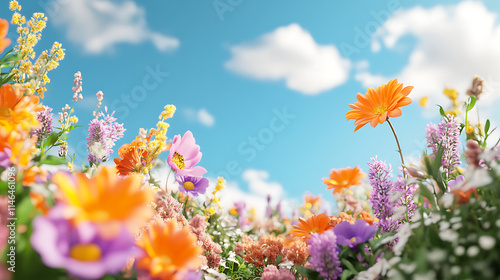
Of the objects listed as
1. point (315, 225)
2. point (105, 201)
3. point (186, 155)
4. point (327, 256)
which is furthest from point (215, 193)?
point (105, 201)

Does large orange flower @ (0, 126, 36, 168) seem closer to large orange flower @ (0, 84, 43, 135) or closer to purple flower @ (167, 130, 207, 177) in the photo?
large orange flower @ (0, 84, 43, 135)

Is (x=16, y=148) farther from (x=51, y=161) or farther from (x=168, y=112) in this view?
(x=168, y=112)

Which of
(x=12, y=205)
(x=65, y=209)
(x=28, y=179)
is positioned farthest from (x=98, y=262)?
(x=28, y=179)

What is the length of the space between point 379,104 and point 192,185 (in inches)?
42.6

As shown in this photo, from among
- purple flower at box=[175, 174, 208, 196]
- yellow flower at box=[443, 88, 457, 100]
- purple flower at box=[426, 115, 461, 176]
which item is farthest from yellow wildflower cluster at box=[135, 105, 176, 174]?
yellow flower at box=[443, 88, 457, 100]

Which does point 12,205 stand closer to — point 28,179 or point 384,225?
point 28,179

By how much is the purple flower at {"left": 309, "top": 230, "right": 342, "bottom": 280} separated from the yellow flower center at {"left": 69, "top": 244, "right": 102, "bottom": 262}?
73cm

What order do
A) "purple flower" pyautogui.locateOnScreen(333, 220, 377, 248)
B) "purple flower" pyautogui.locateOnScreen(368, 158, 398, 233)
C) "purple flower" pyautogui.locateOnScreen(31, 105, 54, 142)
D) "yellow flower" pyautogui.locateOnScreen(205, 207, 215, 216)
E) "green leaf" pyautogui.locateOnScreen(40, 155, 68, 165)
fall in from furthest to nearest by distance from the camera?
"yellow flower" pyautogui.locateOnScreen(205, 207, 215, 216) < "purple flower" pyautogui.locateOnScreen(31, 105, 54, 142) < "purple flower" pyautogui.locateOnScreen(368, 158, 398, 233) < "purple flower" pyautogui.locateOnScreen(333, 220, 377, 248) < "green leaf" pyautogui.locateOnScreen(40, 155, 68, 165)

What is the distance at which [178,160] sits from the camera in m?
1.88

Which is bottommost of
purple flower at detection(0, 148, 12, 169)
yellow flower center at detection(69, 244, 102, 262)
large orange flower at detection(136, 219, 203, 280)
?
yellow flower center at detection(69, 244, 102, 262)

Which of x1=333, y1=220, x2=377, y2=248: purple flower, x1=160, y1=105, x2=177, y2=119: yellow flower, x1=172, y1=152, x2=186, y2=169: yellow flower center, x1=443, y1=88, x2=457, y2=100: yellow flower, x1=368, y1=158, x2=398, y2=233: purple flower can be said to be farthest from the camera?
x1=443, y1=88, x2=457, y2=100: yellow flower

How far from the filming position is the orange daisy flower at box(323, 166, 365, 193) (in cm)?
261

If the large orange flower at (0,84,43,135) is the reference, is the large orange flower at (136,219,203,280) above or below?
below

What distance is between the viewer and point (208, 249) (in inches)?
66.5
